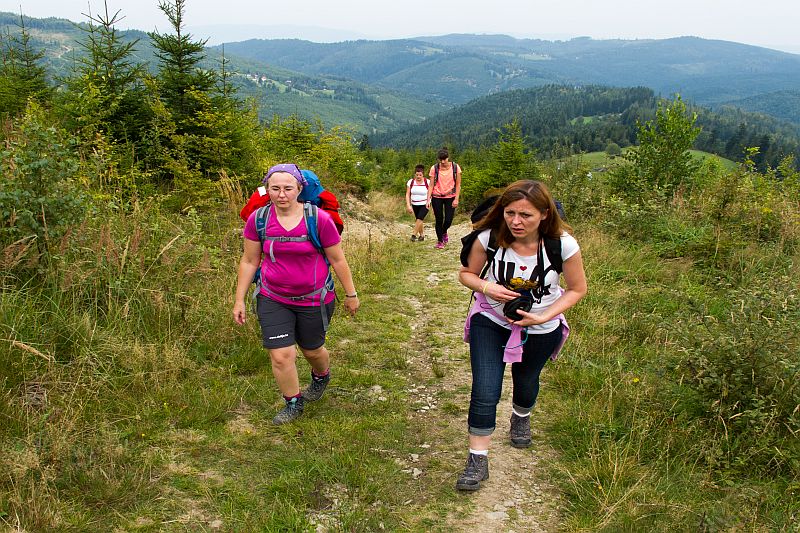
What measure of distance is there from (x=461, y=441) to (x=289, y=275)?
5.61 ft

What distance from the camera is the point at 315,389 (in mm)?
4219

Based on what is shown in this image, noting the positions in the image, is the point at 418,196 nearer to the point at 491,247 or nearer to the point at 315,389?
the point at 315,389

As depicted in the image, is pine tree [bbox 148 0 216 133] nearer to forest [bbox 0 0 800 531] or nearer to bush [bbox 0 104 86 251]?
forest [bbox 0 0 800 531]

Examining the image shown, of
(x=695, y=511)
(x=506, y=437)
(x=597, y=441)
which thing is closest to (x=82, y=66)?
(x=506, y=437)

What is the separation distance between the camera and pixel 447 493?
3168 mm

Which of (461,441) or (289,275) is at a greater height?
(289,275)

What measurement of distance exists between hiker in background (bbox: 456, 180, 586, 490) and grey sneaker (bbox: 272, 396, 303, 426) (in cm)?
131

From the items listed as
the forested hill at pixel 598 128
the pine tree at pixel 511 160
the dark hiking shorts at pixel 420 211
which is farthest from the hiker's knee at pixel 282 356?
the forested hill at pixel 598 128

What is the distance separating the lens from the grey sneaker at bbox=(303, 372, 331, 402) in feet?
13.7

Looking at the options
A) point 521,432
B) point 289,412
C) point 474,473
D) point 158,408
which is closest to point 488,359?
point 474,473

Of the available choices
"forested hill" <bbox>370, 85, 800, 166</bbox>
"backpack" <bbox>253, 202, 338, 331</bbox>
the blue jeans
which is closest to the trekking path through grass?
the blue jeans

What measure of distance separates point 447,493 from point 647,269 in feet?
17.3

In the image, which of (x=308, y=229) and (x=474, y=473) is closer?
(x=474, y=473)

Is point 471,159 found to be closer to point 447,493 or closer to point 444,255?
point 444,255
